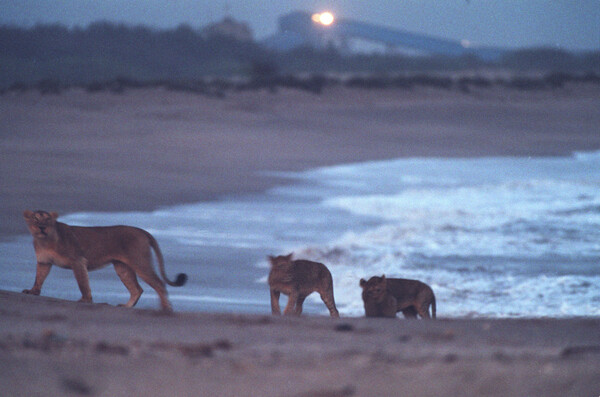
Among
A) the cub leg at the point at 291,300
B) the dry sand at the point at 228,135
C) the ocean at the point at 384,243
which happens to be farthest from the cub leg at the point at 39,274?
the dry sand at the point at 228,135

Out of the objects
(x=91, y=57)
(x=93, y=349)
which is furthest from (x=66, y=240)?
(x=91, y=57)

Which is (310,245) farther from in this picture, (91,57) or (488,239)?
(91,57)

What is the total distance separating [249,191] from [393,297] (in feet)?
35.6

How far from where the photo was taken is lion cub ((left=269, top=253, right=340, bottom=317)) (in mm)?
7430

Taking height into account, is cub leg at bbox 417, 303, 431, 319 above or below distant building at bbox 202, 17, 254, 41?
below

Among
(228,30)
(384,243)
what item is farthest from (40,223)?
(228,30)

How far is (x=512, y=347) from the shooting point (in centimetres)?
491

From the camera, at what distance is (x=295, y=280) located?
24.4 ft

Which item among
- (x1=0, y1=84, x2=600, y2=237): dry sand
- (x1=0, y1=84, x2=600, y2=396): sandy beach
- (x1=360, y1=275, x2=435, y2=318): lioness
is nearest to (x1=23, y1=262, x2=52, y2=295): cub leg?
(x1=0, y1=84, x2=600, y2=396): sandy beach

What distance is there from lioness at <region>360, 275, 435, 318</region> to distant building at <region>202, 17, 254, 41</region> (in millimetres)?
42069

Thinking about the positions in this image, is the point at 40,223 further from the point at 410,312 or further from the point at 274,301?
the point at 410,312

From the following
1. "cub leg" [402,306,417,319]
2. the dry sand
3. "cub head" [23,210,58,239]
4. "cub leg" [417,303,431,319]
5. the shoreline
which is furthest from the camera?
the dry sand

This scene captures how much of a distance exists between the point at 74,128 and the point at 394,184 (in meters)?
11.1

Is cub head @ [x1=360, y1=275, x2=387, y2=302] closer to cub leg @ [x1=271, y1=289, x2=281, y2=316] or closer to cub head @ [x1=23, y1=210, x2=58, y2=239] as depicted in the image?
cub leg @ [x1=271, y1=289, x2=281, y2=316]
